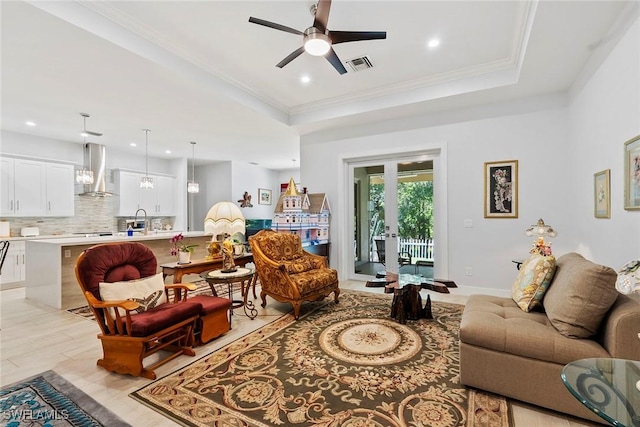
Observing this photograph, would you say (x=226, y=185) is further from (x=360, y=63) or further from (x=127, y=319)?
(x=127, y=319)

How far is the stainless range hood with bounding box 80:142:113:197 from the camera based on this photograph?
252 inches

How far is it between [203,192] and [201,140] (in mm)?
3195

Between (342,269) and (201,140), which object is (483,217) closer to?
(342,269)

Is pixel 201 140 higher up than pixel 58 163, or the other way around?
pixel 201 140

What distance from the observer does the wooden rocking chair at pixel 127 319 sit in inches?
87.4

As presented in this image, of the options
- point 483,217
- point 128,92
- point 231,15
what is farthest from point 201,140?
point 483,217

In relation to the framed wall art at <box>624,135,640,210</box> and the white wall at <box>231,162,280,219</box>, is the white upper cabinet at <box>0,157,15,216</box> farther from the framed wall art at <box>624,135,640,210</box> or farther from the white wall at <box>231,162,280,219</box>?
the framed wall art at <box>624,135,640,210</box>

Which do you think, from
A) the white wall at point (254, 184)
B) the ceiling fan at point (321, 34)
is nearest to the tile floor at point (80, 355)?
the ceiling fan at point (321, 34)

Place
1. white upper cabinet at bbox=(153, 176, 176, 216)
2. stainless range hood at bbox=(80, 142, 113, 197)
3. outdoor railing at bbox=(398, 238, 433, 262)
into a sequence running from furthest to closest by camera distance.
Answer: white upper cabinet at bbox=(153, 176, 176, 216) < stainless range hood at bbox=(80, 142, 113, 197) < outdoor railing at bbox=(398, 238, 433, 262)

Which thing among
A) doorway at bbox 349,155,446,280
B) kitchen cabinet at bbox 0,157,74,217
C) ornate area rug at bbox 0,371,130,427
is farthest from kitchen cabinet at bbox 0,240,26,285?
doorway at bbox 349,155,446,280

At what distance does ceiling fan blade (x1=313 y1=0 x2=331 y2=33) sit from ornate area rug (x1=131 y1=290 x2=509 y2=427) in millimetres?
2740

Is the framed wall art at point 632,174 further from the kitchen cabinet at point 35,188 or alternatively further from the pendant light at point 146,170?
the kitchen cabinet at point 35,188

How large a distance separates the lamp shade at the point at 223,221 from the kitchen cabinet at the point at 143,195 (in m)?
4.95

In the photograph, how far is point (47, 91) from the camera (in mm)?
3885
